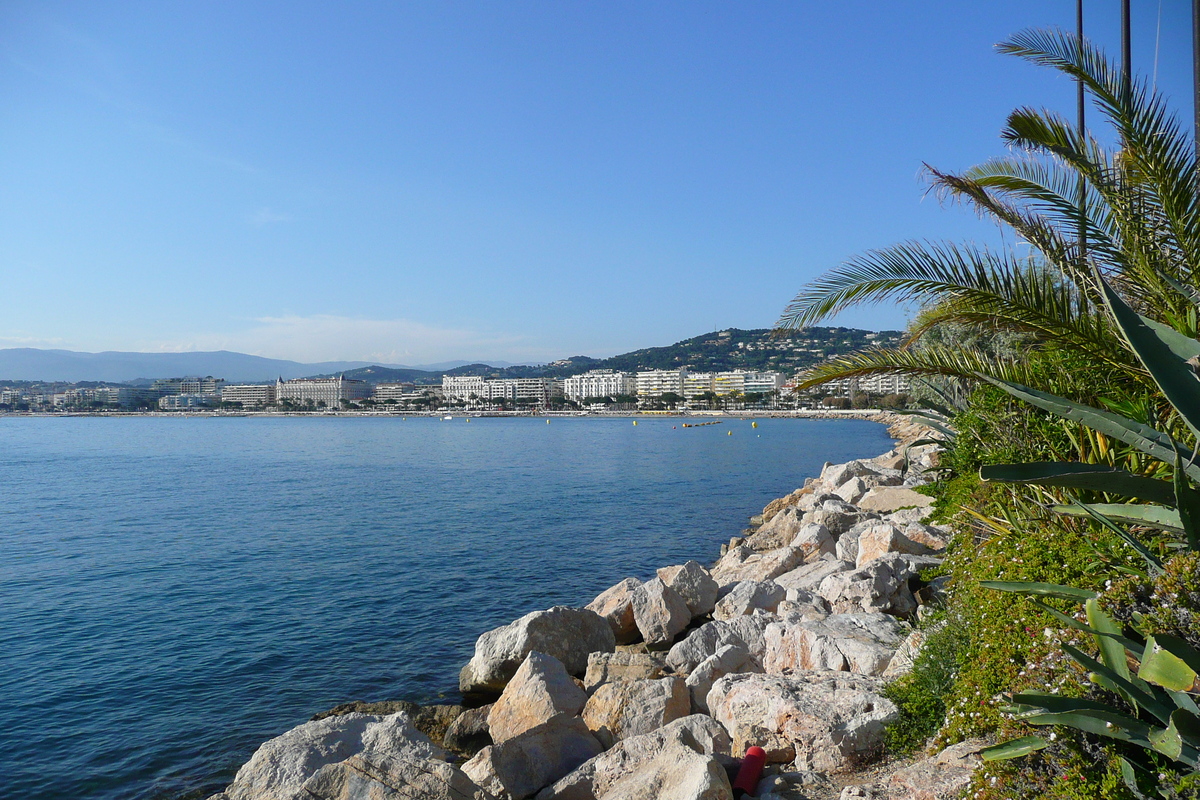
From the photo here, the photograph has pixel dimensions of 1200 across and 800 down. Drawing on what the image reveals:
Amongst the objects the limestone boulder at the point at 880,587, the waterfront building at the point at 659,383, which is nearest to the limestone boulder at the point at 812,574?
the limestone boulder at the point at 880,587

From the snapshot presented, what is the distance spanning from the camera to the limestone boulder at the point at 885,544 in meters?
9.63

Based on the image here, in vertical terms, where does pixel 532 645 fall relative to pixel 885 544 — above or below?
below

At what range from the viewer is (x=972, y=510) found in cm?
752

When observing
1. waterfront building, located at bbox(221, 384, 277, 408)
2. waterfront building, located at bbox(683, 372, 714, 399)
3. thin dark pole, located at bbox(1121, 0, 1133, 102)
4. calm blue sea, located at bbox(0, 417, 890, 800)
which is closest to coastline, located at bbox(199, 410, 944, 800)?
calm blue sea, located at bbox(0, 417, 890, 800)

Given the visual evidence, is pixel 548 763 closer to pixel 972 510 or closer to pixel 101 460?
pixel 972 510

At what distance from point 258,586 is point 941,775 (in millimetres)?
13766

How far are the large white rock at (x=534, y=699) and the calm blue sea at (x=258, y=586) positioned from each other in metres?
2.32

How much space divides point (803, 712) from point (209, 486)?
3239cm

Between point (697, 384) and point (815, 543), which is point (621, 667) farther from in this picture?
point (697, 384)

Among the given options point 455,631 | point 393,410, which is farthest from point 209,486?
point 393,410

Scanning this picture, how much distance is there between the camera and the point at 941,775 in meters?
3.92

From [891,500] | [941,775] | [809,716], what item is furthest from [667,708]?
[891,500]

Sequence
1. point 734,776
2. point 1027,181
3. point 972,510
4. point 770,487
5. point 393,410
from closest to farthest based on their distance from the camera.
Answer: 1. point 734,776
2. point 1027,181
3. point 972,510
4. point 770,487
5. point 393,410

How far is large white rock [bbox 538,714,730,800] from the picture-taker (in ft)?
17.7
